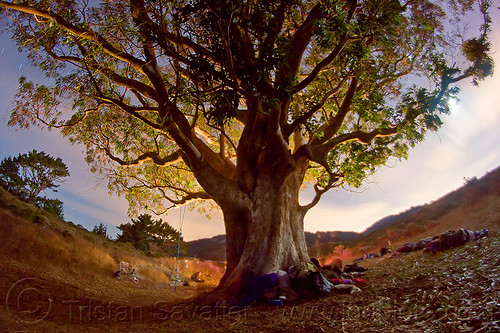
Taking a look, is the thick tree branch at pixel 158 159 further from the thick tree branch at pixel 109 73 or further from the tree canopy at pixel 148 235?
the tree canopy at pixel 148 235

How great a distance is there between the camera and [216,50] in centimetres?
470

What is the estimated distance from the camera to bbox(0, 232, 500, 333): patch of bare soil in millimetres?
3320

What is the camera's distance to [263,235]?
6832 millimetres

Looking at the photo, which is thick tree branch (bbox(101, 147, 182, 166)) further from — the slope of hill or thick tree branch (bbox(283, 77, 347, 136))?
the slope of hill

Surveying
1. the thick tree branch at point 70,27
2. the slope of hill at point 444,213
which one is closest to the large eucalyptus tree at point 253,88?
the thick tree branch at point 70,27

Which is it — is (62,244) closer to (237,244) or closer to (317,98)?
(237,244)

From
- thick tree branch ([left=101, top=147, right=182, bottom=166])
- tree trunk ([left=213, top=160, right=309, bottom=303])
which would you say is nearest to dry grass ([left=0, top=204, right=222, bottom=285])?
thick tree branch ([left=101, top=147, right=182, bottom=166])

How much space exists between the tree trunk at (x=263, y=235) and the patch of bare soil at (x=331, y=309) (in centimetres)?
109

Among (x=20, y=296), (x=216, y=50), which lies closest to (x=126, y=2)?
(x=216, y=50)

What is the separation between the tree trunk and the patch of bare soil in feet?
3.59

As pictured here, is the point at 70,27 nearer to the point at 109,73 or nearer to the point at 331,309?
the point at 109,73

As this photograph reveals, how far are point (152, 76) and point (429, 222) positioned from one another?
19.9 metres

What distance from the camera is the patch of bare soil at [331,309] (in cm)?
332

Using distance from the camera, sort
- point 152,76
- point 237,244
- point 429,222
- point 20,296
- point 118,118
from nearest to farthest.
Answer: point 20,296 < point 152,76 < point 237,244 < point 118,118 < point 429,222
